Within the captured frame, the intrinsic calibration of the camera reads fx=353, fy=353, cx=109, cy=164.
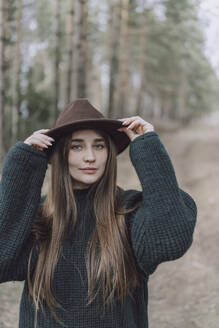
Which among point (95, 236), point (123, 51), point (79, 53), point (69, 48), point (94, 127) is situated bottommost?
point (95, 236)

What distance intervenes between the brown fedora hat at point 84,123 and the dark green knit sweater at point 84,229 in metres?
0.18

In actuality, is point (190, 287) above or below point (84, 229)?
below

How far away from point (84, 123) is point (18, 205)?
66 cm

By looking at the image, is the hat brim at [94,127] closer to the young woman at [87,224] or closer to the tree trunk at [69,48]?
the young woman at [87,224]

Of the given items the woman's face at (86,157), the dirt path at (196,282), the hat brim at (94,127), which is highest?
the hat brim at (94,127)

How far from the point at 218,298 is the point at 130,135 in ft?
11.8

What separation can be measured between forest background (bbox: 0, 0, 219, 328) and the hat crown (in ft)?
9.87

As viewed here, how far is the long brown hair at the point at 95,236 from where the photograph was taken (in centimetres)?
216

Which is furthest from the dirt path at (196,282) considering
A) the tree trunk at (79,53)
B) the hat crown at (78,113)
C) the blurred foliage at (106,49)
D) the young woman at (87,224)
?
the blurred foliage at (106,49)

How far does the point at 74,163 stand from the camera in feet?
7.73

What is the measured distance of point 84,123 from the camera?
90.0 inches

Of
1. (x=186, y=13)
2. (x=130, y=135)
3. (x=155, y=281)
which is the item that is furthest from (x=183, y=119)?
(x=130, y=135)

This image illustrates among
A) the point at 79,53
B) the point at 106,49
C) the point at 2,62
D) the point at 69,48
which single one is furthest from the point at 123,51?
the point at 2,62

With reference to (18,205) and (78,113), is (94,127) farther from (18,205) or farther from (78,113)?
(18,205)
